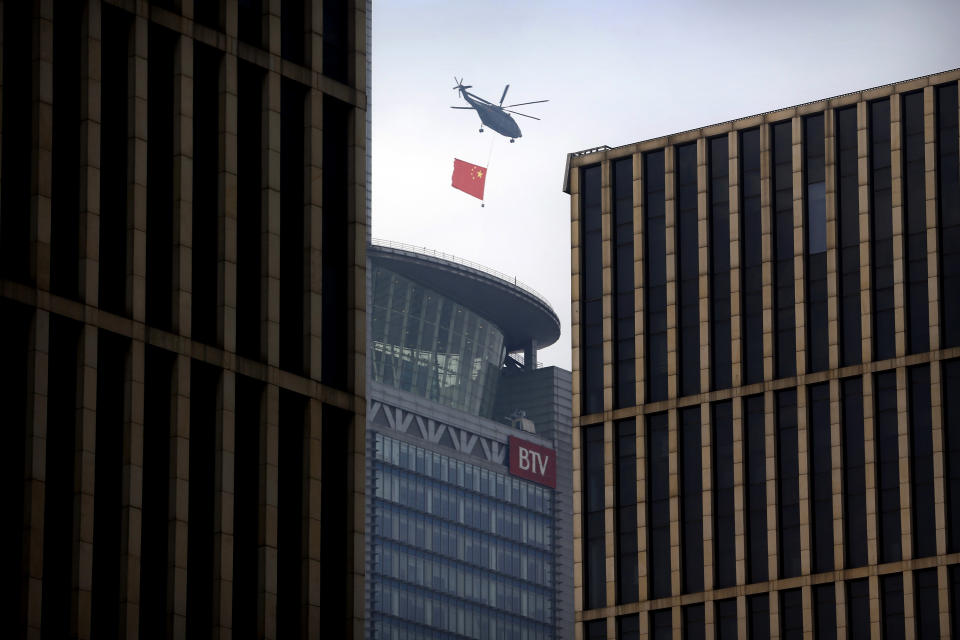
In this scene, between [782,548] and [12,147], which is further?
[782,548]

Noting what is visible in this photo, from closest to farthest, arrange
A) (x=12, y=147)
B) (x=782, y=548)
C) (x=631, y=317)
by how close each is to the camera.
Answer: (x=12, y=147)
(x=782, y=548)
(x=631, y=317)

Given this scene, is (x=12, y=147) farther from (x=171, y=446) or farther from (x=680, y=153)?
(x=680, y=153)

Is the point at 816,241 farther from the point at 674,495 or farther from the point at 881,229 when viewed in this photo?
the point at 674,495

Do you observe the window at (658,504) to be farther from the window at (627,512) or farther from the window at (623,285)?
the window at (623,285)

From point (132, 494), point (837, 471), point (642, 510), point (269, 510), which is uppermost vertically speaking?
point (837, 471)

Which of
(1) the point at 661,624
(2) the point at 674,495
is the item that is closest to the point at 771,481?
(2) the point at 674,495

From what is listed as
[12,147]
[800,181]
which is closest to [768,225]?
[800,181]

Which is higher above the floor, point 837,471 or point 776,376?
point 776,376
